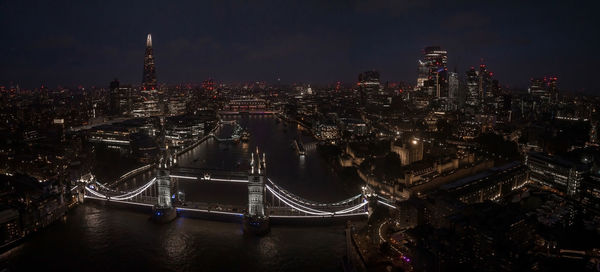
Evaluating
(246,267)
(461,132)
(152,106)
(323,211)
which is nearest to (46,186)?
(246,267)

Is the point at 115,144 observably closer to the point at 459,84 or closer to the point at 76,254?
the point at 76,254

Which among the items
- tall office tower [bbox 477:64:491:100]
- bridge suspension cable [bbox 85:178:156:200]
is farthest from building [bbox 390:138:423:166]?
tall office tower [bbox 477:64:491:100]

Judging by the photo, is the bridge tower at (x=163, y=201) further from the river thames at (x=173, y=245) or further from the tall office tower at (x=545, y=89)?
the tall office tower at (x=545, y=89)

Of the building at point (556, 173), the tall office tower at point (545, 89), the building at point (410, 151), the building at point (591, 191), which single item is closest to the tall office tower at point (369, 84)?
the tall office tower at point (545, 89)

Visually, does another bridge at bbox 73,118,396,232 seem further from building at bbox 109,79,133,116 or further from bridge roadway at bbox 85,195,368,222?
building at bbox 109,79,133,116

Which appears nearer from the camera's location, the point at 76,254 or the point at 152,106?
the point at 76,254

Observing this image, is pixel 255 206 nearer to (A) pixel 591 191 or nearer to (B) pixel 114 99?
(A) pixel 591 191
